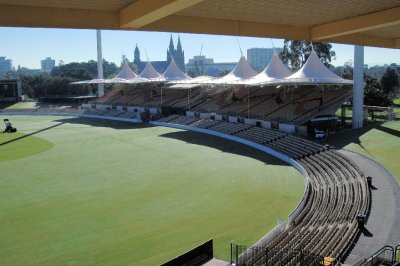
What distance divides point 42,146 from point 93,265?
23.4 metres

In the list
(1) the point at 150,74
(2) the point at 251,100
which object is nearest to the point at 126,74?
(1) the point at 150,74

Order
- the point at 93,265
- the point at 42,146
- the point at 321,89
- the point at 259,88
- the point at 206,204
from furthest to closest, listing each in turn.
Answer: the point at 259,88 → the point at 321,89 → the point at 42,146 → the point at 206,204 → the point at 93,265

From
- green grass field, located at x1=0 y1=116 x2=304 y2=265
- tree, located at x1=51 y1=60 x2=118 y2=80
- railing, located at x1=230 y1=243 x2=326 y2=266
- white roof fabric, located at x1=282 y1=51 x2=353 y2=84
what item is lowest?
green grass field, located at x1=0 y1=116 x2=304 y2=265

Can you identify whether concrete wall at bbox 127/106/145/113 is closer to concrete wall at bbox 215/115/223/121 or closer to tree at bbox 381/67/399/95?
concrete wall at bbox 215/115/223/121

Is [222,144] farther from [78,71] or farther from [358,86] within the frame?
[78,71]

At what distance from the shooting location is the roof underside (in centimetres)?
640

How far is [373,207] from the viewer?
14414mm

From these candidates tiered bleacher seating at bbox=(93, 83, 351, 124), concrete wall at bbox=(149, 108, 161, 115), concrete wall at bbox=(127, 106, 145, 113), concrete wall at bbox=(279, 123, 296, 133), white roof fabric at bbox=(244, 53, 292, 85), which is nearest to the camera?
concrete wall at bbox=(279, 123, 296, 133)

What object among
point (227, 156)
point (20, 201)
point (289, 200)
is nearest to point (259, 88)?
point (227, 156)

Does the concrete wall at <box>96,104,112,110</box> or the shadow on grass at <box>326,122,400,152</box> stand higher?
the concrete wall at <box>96,104,112,110</box>

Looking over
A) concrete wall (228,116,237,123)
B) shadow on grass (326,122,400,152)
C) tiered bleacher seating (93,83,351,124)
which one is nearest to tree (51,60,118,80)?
tiered bleacher seating (93,83,351,124)

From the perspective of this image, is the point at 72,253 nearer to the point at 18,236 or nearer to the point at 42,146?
the point at 18,236

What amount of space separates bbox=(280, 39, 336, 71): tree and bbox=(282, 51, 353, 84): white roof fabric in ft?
92.5

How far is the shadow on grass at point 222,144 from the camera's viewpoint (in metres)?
26.1
